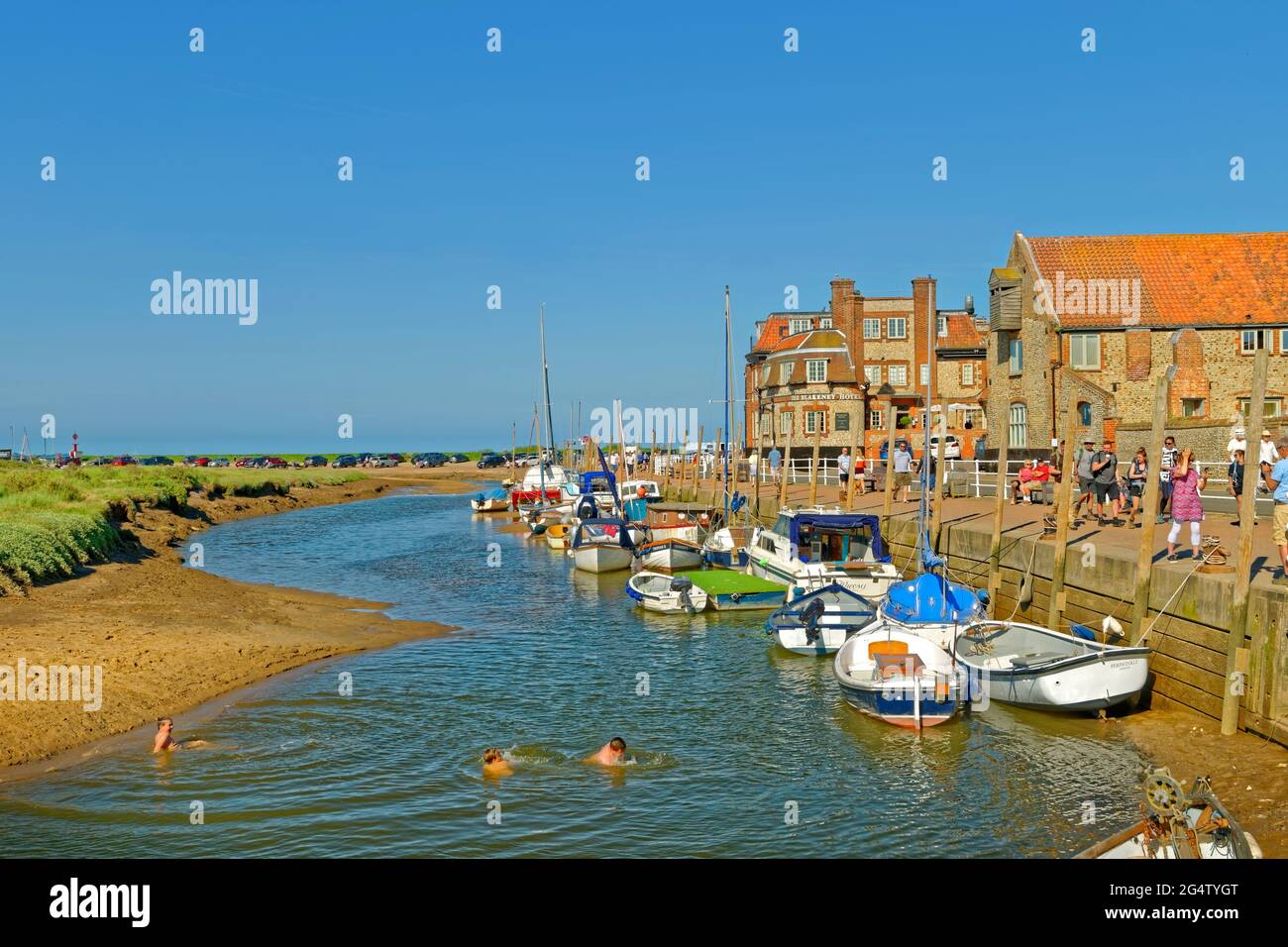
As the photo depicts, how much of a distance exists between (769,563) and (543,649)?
9.66 meters

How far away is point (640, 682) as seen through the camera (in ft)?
75.8

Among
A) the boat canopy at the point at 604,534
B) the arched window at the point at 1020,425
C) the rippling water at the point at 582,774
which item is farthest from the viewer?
the arched window at the point at 1020,425

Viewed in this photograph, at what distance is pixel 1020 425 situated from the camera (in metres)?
52.9

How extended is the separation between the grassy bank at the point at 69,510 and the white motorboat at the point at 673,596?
1728cm

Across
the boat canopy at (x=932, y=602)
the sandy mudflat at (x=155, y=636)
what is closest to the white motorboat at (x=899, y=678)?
the boat canopy at (x=932, y=602)

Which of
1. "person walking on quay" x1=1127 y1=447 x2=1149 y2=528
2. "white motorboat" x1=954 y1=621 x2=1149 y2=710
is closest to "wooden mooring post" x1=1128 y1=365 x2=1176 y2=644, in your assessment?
"white motorboat" x1=954 y1=621 x2=1149 y2=710

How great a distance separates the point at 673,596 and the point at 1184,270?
3367cm

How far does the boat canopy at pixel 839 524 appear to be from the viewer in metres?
31.9

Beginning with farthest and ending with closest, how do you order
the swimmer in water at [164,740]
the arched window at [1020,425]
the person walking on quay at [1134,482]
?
the arched window at [1020,425] < the person walking on quay at [1134,482] < the swimmer in water at [164,740]

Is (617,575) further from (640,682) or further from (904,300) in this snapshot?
(904,300)

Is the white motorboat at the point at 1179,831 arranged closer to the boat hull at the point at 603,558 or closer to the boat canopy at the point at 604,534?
the boat hull at the point at 603,558

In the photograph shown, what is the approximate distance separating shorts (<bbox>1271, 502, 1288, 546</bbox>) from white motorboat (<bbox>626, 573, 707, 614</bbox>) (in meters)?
16.9

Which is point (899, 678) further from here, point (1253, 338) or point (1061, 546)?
point (1253, 338)

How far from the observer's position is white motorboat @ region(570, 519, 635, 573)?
43125mm
